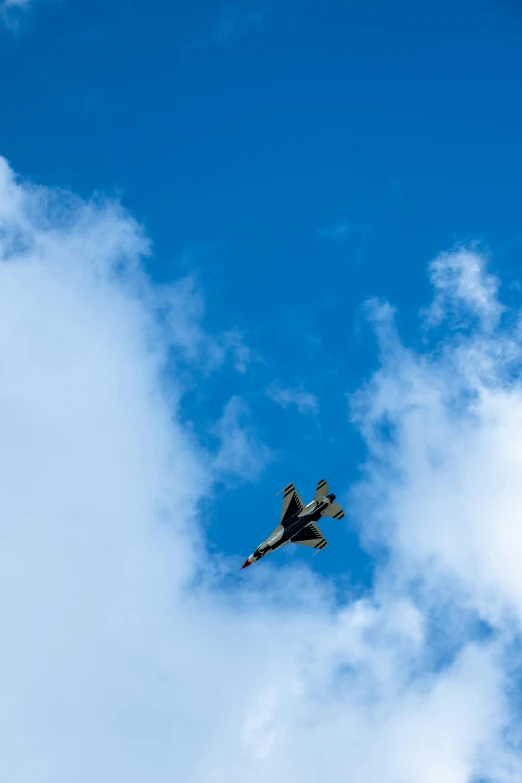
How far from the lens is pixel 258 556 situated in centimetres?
19725

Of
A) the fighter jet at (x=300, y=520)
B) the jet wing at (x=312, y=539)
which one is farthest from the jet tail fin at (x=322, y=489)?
the jet wing at (x=312, y=539)

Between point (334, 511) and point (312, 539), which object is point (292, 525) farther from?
point (334, 511)

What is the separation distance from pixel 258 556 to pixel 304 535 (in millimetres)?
11235

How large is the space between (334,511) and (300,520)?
7744 millimetres

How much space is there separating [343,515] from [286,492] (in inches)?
532

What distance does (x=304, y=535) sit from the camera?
197625 millimetres

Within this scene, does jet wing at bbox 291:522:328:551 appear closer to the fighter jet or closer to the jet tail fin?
the fighter jet

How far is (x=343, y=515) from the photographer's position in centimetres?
19575

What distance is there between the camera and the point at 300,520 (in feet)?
642

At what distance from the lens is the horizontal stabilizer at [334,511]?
19512 centimetres

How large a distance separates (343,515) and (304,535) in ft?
32.5

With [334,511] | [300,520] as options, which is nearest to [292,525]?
[300,520]

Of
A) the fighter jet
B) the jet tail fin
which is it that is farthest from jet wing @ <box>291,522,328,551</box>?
the jet tail fin

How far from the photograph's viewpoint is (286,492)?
7736 inches
